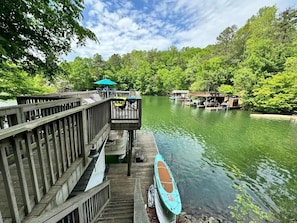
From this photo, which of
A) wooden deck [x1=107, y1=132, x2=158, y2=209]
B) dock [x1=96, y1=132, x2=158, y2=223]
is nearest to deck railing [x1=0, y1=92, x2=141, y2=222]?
dock [x1=96, y1=132, x2=158, y2=223]

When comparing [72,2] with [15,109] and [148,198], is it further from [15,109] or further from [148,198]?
[148,198]

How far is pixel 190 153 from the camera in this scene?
11.6 m

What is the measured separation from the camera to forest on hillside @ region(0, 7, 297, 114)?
896 inches

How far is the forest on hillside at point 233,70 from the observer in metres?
22.8

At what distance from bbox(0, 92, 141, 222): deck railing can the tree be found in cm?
193

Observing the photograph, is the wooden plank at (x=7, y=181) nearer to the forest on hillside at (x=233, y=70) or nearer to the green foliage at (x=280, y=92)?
the forest on hillside at (x=233, y=70)

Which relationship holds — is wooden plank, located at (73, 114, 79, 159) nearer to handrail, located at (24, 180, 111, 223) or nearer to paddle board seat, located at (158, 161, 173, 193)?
handrail, located at (24, 180, 111, 223)

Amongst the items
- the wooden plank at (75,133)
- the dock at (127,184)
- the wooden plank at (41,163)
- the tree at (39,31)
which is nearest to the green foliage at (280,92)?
the dock at (127,184)

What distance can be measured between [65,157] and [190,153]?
10561 millimetres

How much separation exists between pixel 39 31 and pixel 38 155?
3901mm

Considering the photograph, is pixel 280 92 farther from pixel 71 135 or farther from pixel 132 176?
pixel 71 135

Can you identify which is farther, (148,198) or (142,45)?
(142,45)

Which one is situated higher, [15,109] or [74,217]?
[15,109]

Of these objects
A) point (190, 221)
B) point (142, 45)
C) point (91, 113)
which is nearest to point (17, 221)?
point (91, 113)
